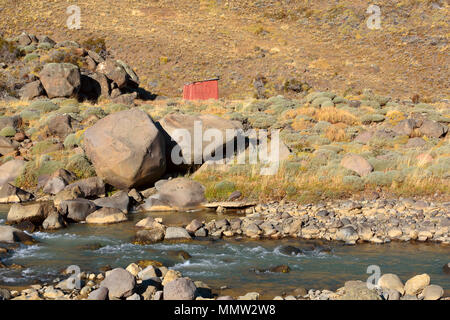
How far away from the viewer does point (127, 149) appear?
49.3 feet

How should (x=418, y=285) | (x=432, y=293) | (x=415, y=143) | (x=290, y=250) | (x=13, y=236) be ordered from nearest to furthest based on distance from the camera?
(x=432, y=293)
(x=418, y=285)
(x=290, y=250)
(x=13, y=236)
(x=415, y=143)

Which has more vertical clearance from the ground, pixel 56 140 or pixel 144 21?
pixel 144 21

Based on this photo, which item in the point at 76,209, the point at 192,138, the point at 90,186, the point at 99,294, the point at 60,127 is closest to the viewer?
the point at 99,294

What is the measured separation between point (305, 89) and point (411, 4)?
23799 mm

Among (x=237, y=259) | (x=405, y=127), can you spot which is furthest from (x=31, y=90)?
(x=237, y=259)

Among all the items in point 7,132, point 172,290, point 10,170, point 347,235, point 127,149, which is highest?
point 7,132

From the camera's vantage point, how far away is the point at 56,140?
20609mm

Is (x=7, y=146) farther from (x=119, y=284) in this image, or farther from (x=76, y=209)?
(x=119, y=284)

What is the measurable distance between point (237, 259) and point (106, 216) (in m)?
4.87

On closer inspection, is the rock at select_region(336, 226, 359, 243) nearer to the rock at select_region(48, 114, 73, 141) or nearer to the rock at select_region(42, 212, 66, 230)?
the rock at select_region(42, 212, 66, 230)

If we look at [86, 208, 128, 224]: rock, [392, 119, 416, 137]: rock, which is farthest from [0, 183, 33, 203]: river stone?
[392, 119, 416, 137]: rock

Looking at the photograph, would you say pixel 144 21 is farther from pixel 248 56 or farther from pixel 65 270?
pixel 65 270
